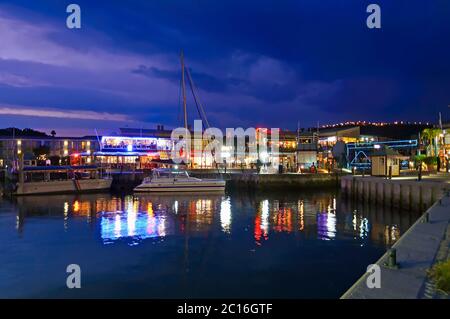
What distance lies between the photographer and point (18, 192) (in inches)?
2041

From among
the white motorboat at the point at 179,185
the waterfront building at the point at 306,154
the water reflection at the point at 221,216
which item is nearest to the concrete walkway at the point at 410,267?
the water reflection at the point at 221,216

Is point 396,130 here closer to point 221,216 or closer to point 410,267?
point 221,216

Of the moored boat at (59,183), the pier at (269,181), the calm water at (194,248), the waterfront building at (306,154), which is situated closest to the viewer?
the calm water at (194,248)

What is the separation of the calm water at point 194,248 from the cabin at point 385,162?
11.7m

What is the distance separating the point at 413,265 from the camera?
39.0 ft

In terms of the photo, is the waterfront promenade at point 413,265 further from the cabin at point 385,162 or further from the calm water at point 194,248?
the cabin at point 385,162

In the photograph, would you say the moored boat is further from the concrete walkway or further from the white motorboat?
the concrete walkway

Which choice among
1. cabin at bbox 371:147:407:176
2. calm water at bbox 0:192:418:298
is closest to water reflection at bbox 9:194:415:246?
calm water at bbox 0:192:418:298

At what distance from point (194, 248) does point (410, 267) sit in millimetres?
12354

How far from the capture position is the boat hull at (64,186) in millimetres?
52469

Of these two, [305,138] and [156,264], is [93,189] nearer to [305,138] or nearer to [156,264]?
[156,264]

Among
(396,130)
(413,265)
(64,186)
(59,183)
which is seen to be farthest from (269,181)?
(396,130)

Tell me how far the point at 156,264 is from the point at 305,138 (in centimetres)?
8699
